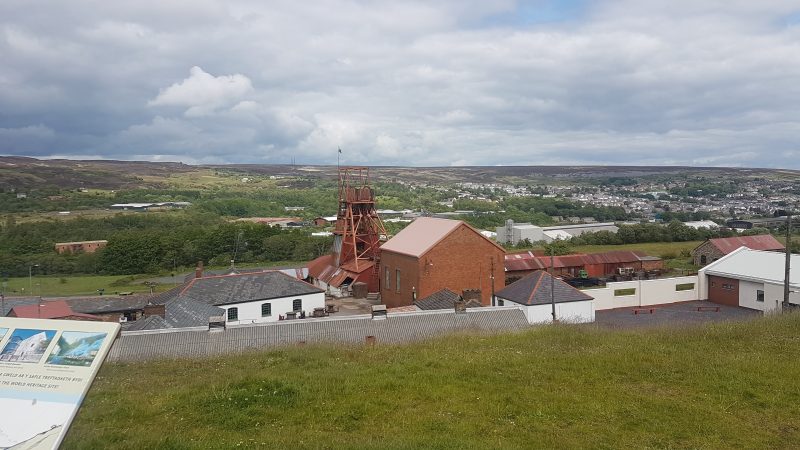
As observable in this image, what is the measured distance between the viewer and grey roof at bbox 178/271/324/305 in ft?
108

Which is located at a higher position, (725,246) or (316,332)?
(316,332)

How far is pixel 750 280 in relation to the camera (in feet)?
117

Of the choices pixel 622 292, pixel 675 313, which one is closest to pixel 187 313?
pixel 622 292

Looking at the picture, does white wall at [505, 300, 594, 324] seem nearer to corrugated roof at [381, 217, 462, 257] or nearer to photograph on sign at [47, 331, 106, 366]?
corrugated roof at [381, 217, 462, 257]

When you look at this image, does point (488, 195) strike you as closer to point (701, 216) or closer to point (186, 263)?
point (701, 216)

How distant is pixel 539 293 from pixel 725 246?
3481 cm

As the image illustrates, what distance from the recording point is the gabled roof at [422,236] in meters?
35.9

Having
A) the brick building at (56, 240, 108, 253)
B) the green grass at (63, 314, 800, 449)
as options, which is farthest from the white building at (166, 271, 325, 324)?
the brick building at (56, 240, 108, 253)

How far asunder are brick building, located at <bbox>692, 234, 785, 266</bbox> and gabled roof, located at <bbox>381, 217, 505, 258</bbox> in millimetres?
28621

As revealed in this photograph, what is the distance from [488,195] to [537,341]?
18601 centimetres

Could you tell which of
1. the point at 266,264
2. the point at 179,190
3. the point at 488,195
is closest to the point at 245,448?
the point at 266,264

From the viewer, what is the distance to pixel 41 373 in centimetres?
621

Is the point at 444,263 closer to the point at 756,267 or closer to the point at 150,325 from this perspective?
the point at 150,325

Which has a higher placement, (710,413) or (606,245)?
(710,413)
